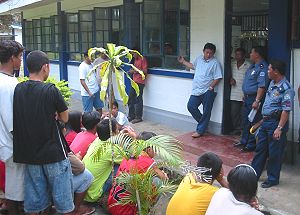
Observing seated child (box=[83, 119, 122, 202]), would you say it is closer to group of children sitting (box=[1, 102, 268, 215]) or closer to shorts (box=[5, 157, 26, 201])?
group of children sitting (box=[1, 102, 268, 215])

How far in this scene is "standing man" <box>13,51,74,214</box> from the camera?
3.28 metres

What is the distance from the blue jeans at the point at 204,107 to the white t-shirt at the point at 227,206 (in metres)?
4.03

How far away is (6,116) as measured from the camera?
3383 mm

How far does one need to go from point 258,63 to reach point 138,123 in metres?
3.46

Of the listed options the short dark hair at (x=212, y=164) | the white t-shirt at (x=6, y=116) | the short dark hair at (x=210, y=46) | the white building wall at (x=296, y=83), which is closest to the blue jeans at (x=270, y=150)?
the white building wall at (x=296, y=83)

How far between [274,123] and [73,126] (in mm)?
2442

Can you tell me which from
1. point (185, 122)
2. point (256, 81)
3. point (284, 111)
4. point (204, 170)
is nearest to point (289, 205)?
point (284, 111)

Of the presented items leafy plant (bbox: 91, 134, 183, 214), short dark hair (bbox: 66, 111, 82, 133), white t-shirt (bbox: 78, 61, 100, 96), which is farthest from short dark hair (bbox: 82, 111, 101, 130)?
white t-shirt (bbox: 78, 61, 100, 96)

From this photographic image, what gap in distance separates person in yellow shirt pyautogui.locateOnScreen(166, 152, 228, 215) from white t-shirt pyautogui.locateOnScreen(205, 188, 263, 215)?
20cm

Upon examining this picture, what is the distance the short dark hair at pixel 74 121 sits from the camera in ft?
16.7

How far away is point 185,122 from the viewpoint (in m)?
7.64

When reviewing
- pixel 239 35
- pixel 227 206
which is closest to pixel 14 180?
pixel 227 206

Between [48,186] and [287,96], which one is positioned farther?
[287,96]

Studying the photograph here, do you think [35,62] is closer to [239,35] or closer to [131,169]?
[131,169]
